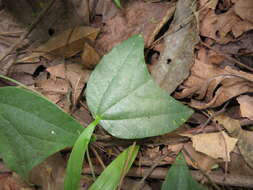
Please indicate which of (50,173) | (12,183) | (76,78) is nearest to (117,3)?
(76,78)

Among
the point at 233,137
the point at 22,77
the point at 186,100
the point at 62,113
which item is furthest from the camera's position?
the point at 22,77

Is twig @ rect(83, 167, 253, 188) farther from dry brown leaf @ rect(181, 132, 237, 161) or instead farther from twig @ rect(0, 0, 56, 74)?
twig @ rect(0, 0, 56, 74)

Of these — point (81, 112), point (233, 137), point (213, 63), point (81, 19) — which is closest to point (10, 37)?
point (81, 19)

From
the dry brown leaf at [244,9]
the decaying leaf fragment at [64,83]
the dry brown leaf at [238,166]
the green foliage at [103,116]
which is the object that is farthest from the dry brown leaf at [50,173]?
the dry brown leaf at [244,9]

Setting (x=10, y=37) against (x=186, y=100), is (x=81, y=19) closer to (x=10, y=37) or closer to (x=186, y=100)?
(x=10, y=37)

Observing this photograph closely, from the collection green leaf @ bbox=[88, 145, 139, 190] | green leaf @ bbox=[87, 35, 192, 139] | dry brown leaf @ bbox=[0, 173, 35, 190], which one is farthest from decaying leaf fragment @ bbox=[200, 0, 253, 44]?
dry brown leaf @ bbox=[0, 173, 35, 190]

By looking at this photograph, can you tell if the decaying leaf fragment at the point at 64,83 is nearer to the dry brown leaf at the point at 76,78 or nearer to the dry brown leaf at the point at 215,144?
the dry brown leaf at the point at 76,78

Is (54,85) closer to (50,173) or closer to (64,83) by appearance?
(64,83)
